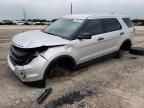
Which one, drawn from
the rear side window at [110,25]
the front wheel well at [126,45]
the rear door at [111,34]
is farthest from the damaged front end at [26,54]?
the front wheel well at [126,45]

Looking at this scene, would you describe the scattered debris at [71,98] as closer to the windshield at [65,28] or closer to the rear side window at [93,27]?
the windshield at [65,28]

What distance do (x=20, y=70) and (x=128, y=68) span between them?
3.84 m

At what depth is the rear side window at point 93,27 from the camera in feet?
20.8

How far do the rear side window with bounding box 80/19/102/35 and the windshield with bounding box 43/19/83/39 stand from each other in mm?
214

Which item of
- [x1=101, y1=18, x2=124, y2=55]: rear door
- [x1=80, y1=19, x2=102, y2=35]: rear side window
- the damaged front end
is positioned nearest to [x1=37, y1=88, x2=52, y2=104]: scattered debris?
the damaged front end

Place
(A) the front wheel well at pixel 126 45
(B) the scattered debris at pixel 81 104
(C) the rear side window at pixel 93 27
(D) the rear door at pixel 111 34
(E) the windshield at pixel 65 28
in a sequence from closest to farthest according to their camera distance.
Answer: (B) the scattered debris at pixel 81 104 → (E) the windshield at pixel 65 28 → (C) the rear side window at pixel 93 27 → (D) the rear door at pixel 111 34 → (A) the front wheel well at pixel 126 45

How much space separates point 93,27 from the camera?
6605 mm

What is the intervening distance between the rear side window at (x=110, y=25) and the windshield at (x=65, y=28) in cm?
106

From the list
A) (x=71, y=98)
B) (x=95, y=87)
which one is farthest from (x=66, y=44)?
(x=71, y=98)

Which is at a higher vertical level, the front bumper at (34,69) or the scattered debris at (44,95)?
the front bumper at (34,69)

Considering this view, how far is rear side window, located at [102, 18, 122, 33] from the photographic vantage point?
7.07 m

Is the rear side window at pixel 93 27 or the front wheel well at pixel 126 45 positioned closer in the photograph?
the rear side window at pixel 93 27

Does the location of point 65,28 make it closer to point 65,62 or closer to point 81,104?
point 65,62

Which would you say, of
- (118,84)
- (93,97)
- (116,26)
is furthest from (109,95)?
(116,26)
